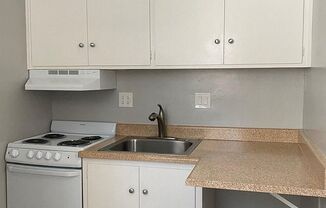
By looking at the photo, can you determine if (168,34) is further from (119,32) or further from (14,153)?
(14,153)

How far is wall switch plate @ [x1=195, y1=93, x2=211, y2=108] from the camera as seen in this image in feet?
7.91

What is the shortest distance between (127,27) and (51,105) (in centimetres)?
104

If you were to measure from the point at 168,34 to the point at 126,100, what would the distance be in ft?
2.32

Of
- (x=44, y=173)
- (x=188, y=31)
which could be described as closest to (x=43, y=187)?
(x=44, y=173)

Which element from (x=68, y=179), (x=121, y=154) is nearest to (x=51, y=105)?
(x=68, y=179)

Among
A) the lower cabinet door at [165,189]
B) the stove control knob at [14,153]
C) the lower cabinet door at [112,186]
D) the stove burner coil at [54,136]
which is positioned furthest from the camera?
the stove burner coil at [54,136]

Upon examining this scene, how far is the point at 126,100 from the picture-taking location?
102 inches

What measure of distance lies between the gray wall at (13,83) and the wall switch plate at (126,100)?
2.18 ft

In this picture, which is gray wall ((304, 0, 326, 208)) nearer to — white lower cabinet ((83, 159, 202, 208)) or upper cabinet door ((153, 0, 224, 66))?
→ upper cabinet door ((153, 0, 224, 66))

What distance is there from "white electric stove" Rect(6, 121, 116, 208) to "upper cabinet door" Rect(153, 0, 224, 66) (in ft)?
2.71

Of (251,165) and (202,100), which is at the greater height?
(202,100)

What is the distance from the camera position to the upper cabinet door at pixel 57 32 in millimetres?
2281

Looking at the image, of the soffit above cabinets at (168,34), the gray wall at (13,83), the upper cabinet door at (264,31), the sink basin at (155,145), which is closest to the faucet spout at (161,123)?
the sink basin at (155,145)

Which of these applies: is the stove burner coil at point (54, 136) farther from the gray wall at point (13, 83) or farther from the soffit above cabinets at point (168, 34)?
the soffit above cabinets at point (168, 34)
